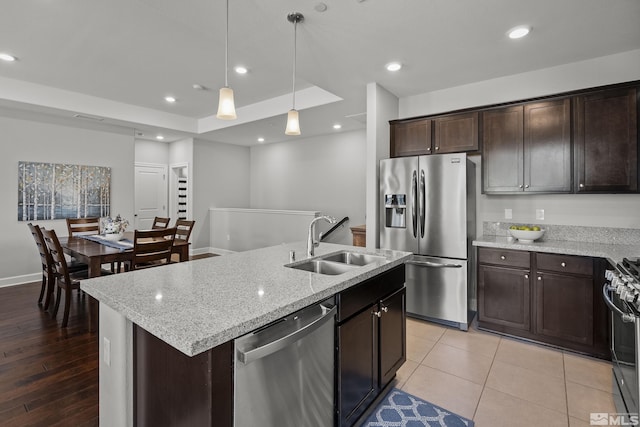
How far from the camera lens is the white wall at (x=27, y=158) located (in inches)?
183

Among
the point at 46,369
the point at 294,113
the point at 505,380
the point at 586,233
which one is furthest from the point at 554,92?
the point at 46,369

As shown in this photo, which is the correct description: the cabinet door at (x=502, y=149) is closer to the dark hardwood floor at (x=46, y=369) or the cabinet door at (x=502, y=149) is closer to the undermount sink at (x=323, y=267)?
the undermount sink at (x=323, y=267)

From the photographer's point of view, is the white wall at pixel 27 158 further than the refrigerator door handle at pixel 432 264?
Yes

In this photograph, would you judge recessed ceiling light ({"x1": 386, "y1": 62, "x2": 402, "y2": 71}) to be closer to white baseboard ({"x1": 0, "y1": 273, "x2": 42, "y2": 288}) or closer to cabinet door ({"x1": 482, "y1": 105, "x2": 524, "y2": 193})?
cabinet door ({"x1": 482, "y1": 105, "x2": 524, "y2": 193})

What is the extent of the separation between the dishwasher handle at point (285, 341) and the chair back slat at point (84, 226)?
466 cm

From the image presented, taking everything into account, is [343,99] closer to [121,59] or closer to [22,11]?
[121,59]

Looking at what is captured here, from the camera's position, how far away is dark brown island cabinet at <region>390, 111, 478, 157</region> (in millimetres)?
3514

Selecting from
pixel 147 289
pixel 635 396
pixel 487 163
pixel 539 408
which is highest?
pixel 487 163

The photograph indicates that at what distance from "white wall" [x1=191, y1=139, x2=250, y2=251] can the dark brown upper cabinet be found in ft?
19.0

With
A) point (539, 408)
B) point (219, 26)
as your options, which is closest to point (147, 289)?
point (219, 26)

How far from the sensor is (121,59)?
359 centimetres

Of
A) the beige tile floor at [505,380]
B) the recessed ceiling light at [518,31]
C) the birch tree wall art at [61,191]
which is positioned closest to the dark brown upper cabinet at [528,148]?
the recessed ceiling light at [518,31]

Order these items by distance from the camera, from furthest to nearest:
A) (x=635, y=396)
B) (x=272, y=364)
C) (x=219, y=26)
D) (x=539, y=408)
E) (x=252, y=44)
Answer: (x=252, y=44), (x=219, y=26), (x=539, y=408), (x=635, y=396), (x=272, y=364)

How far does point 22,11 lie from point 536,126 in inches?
192
